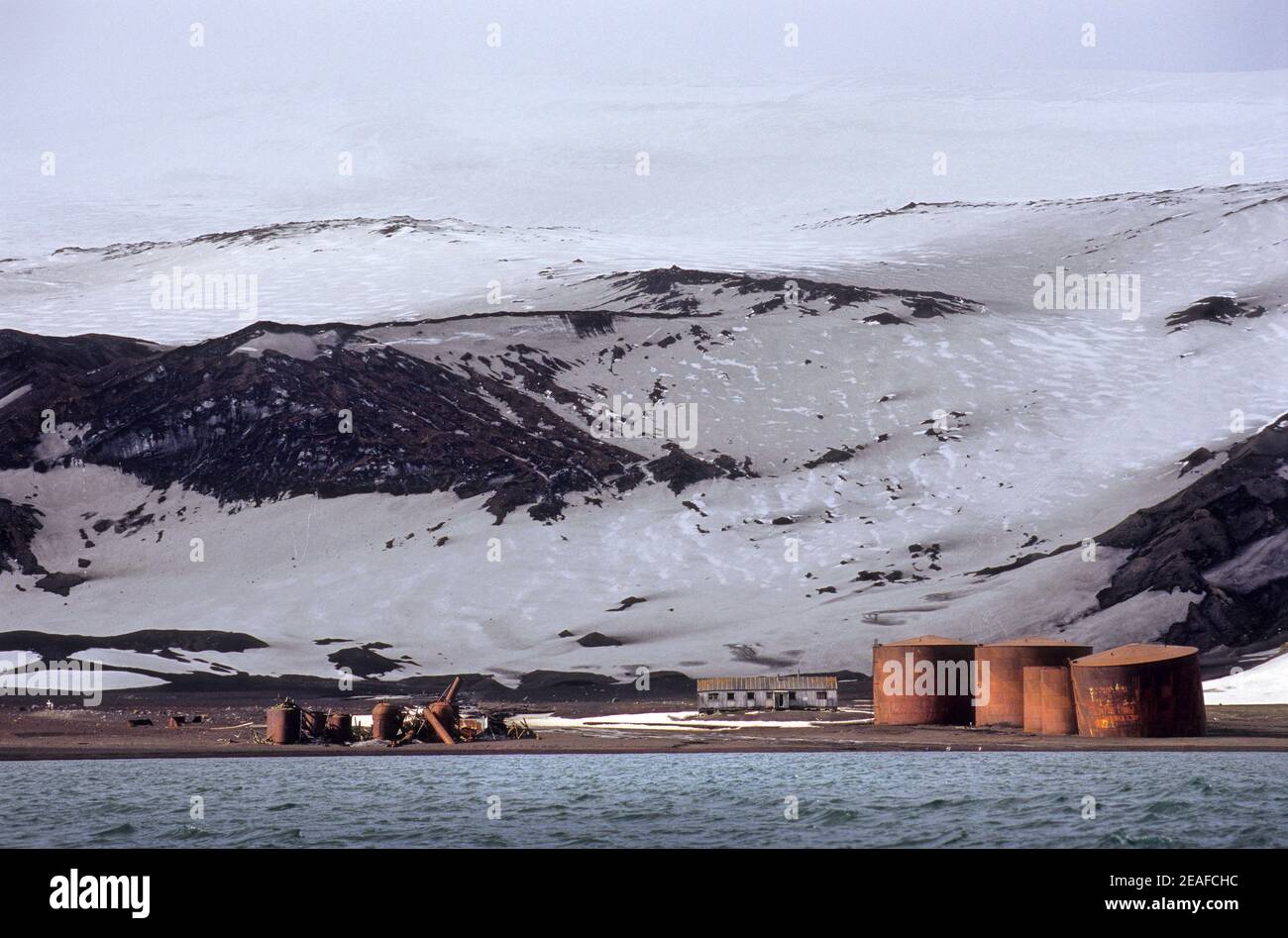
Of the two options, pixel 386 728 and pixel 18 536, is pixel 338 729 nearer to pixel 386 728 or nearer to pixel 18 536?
pixel 386 728

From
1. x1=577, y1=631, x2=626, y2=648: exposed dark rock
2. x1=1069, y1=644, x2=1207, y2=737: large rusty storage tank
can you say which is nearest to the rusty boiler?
x1=1069, y1=644, x2=1207, y2=737: large rusty storage tank

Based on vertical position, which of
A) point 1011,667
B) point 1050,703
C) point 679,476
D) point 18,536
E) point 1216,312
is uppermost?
point 1216,312

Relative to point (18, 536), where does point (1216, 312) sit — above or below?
above

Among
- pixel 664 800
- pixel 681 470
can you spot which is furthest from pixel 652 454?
pixel 664 800

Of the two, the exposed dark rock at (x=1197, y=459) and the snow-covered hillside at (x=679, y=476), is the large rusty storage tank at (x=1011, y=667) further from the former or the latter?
the exposed dark rock at (x=1197, y=459)

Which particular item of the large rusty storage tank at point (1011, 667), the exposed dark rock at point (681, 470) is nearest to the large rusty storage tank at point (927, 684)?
the large rusty storage tank at point (1011, 667)
